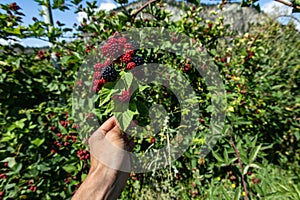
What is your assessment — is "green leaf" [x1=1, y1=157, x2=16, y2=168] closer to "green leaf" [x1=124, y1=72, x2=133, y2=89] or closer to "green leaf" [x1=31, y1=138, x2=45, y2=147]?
"green leaf" [x1=31, y1=138, x2=45, y2=147]

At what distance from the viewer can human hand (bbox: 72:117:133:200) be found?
863mm

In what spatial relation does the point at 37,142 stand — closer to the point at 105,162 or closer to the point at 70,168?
the point at 70,168

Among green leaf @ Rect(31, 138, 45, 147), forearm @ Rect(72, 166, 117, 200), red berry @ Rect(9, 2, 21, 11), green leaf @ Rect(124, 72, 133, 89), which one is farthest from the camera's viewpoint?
red berry @ Rect(9, 2, 21, 11)

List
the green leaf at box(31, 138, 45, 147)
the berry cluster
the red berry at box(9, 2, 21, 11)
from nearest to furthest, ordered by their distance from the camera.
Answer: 1. the berry cluster
2. the green leaf at box(31, 138, 45, 147)
3. the red berry at box(9, 2, 21, 11)

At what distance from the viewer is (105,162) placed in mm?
886

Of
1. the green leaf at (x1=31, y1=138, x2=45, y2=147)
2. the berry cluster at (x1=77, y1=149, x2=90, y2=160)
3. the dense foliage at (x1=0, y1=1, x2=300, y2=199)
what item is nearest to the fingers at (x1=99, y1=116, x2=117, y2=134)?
the dense foliage at (x1=0, y1=1, x2=300, y2=199)

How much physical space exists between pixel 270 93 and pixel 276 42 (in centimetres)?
164

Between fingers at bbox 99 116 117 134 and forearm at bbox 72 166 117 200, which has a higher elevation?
fingers at bbox 99 116 117 134

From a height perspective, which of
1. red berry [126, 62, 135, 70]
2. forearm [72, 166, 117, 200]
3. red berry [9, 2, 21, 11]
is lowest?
forearm [72, 166, 117, 200]

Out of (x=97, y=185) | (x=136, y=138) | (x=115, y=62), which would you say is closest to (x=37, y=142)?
(x=136, y=138)

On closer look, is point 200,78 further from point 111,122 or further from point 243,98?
point 111,122

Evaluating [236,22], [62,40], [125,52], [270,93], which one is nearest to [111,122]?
[125,52]

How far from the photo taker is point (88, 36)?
2062mm

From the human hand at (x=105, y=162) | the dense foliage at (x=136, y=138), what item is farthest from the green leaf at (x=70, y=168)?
the human hand at (x=105, y=162)
